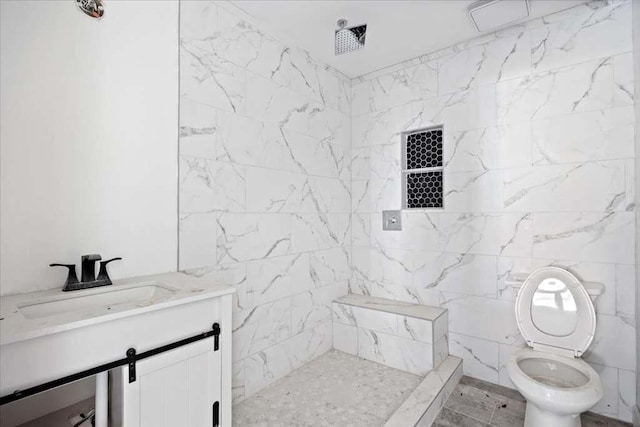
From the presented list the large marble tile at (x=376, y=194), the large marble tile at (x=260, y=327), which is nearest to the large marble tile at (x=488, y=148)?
the large marble tile at (x=376, y=194)

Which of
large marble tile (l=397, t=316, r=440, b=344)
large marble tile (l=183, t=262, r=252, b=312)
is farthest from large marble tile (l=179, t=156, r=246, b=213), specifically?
large marble tile (l=397, t=316, r=440, b=344)

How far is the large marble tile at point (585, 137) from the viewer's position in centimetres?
198

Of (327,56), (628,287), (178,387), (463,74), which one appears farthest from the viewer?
(327,56)

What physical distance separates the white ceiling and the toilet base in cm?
246

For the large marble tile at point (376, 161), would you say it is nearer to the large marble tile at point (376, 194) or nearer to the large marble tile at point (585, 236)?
the large marble tile at point (376, 194)

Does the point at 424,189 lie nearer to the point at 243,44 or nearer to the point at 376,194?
the point at 376,194

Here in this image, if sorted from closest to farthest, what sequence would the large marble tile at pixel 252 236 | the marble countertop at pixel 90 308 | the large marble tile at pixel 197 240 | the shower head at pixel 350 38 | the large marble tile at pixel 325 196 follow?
1. the marble countertop at pixel 90 308
2. the large marble tile at pixel 197 240
3. the large marble tile at pixel 252 236
4. the shower head at pixel 350 38
5. the large marble tile at pixel 325 196

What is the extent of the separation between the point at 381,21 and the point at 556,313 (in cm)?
226

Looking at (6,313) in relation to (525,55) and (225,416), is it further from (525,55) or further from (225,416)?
(525,55)

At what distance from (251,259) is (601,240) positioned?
2.29 metres

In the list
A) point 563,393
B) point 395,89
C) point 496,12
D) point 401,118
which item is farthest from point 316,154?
point 563,393

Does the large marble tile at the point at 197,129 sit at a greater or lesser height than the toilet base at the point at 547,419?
greater

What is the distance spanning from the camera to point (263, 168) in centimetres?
Result: 229

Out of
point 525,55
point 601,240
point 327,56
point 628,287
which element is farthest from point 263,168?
point 628,287
